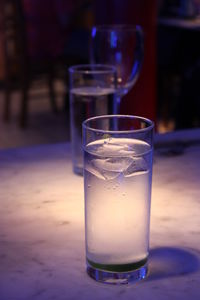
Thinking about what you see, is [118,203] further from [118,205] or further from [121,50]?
[121,50]

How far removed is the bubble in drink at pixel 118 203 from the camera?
0.56 m

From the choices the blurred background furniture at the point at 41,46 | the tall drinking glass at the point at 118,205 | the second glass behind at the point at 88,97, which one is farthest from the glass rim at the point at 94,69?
the blurred background furniture at the point at 41,46

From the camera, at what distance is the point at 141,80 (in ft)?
5.95

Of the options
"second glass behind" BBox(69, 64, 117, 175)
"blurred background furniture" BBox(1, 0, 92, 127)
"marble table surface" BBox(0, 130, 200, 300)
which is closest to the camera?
"marble table surface" BBox(0, 130, 200, 300)

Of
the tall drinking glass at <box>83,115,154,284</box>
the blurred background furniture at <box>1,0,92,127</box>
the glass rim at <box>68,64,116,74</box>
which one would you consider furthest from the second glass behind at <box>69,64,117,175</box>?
the blurred background furniture at <box>1,0,92,127</box>

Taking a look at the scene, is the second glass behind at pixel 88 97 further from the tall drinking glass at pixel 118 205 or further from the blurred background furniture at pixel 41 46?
the blurred background furniture at pixel 41 46

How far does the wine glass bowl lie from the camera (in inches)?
39.0

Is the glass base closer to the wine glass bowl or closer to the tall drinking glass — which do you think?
the tall drinking glass

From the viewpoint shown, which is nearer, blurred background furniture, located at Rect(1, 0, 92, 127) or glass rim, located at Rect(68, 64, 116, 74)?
glass rim, located at Rect(68, 64, 116, 74)

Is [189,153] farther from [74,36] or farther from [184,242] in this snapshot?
[74,36]

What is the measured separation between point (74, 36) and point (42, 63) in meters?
0.34

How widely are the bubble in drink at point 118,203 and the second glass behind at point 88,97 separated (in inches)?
13.1

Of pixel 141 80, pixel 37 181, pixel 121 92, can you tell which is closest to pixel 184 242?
pixel 37 181

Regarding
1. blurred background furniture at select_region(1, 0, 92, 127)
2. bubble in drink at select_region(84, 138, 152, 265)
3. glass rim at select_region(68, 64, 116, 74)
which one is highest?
glass rim at select_region(68, 64, 116, 74)
